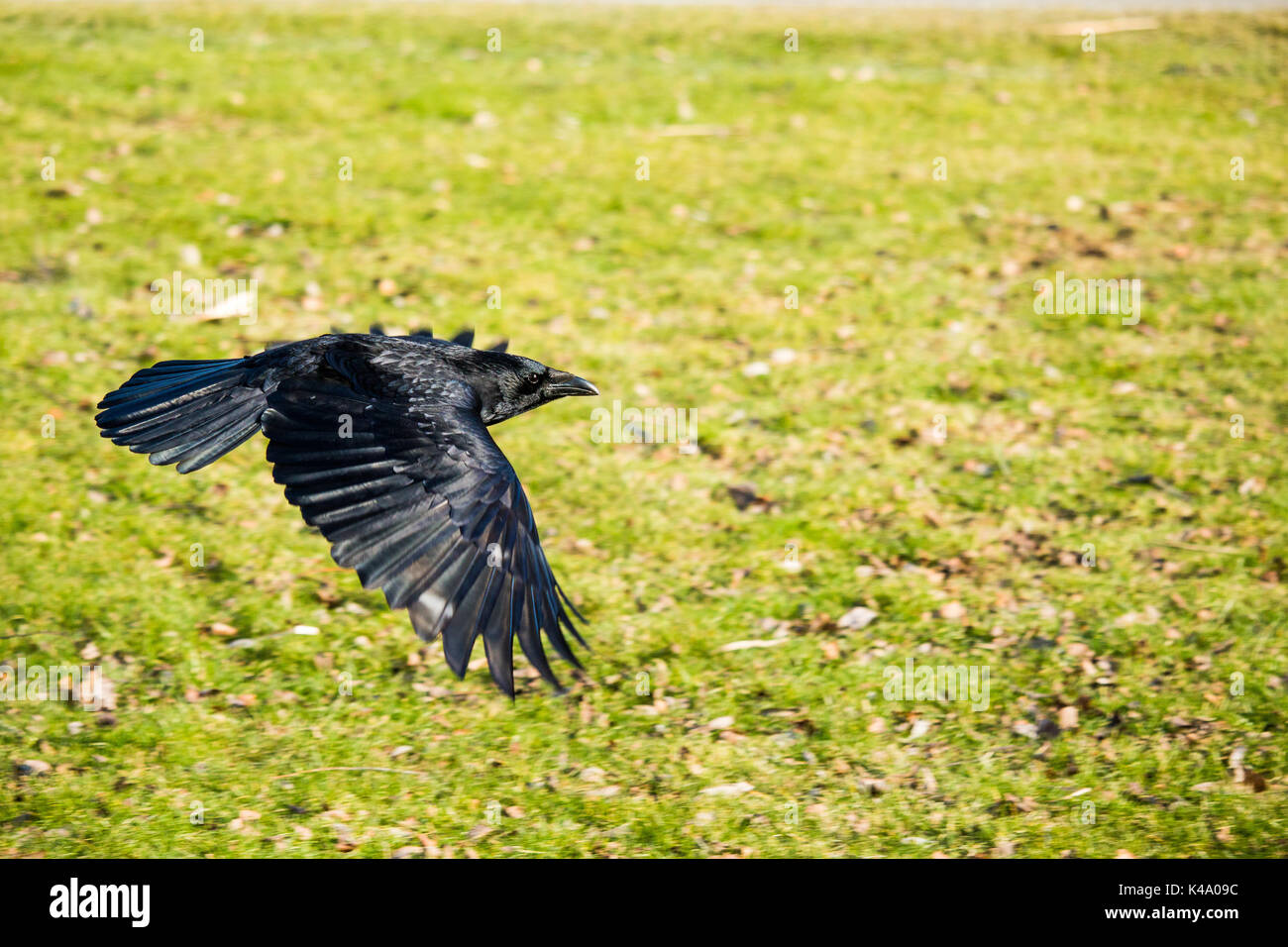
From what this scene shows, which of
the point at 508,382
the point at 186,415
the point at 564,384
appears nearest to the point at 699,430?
the point at 564,384

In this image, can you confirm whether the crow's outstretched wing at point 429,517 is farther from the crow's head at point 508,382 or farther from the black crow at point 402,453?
the crow's head at point 508,382

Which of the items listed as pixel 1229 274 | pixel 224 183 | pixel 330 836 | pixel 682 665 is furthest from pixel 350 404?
pixel 1229 274

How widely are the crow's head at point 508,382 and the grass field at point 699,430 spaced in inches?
45.0

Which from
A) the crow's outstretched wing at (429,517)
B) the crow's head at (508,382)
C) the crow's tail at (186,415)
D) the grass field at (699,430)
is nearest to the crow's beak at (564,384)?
the crow's head at (508,382)

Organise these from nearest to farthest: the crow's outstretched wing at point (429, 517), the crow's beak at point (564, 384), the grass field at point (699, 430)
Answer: the crow's outstretched wing at point (429, 517), the grass field at point (699, 430), the crow's beak at point (564, 384)

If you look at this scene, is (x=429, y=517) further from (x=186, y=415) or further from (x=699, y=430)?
(x=699, y=430)

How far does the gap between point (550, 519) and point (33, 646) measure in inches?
108

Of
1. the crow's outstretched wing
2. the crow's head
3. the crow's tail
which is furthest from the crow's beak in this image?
the crow's tail

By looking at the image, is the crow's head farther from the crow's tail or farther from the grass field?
the grass field

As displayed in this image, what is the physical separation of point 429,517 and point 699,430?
3.76m

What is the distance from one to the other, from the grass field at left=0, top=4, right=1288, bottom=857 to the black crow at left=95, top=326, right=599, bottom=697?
1161 mm

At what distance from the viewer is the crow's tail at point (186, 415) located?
5.46 m

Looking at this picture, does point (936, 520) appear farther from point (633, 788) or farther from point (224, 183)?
point (224, 183)

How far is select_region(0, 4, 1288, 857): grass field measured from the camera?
537 cm
